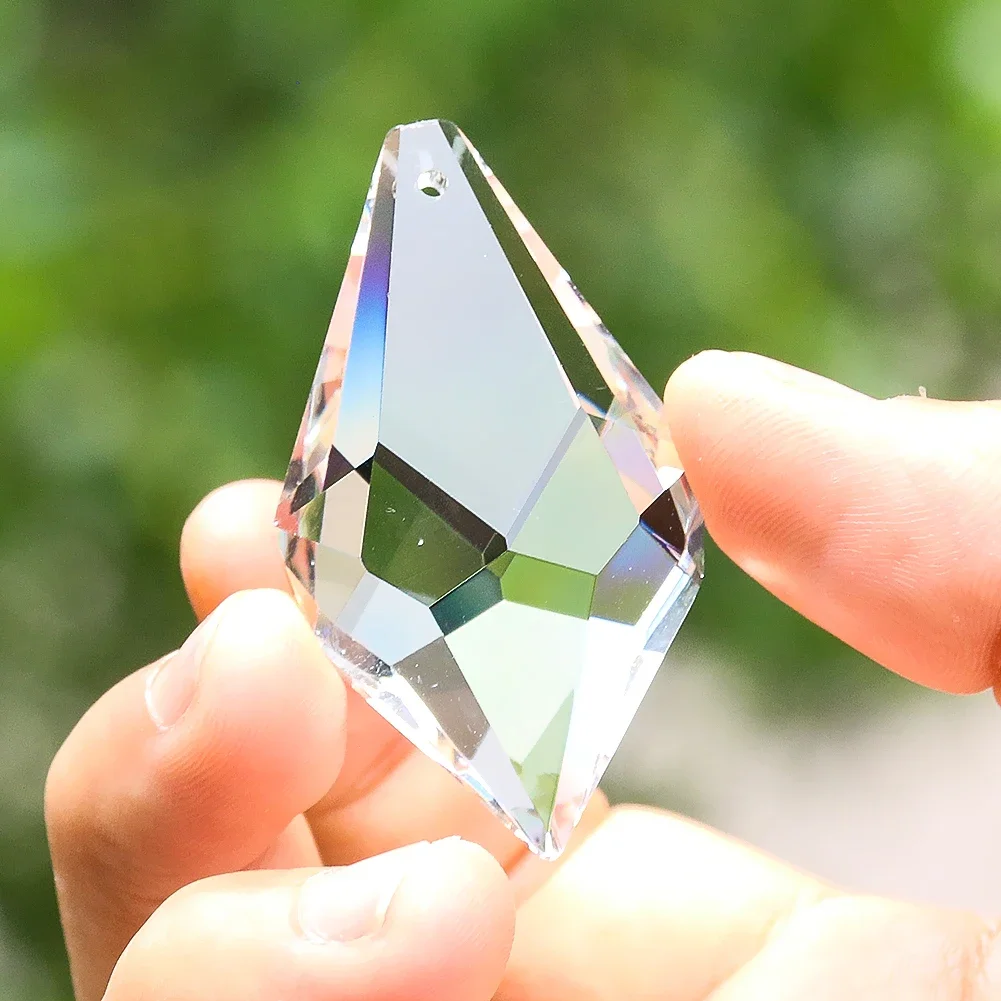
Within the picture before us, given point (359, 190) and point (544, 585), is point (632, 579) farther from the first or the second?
point (359, 190)

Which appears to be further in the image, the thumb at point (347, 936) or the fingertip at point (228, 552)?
the fingertip at point (228, 552)

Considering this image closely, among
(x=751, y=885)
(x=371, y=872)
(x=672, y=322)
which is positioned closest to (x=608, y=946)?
(x=751, y=885)

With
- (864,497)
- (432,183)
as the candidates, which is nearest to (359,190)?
(432,183)

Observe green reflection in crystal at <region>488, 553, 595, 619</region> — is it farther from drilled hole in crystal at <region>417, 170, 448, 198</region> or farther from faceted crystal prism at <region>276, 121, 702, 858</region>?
drilled hole in crystal at <region>417, 170, 448, 198</region>

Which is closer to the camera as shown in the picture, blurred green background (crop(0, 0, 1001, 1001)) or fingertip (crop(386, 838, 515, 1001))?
fingertip (crop(386, 838, 515, 1001))

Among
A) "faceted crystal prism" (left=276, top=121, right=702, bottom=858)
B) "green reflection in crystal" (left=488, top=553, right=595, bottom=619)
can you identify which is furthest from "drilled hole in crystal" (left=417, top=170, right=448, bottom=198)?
"green reflection in crystal" (left=488, top=553, right=595, bottom=619)

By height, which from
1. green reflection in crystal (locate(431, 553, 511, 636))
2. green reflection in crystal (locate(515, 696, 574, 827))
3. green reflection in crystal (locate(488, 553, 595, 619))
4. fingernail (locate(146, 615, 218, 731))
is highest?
green reflection in crystal (locate(488, 553, 595, 619))

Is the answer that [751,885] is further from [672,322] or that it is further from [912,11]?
[912,11]

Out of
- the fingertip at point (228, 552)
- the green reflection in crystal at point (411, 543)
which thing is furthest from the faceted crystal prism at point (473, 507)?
the fingertip at point (228, 552)

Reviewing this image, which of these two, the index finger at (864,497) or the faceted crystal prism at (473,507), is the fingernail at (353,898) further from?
the index finger at (864,497)
